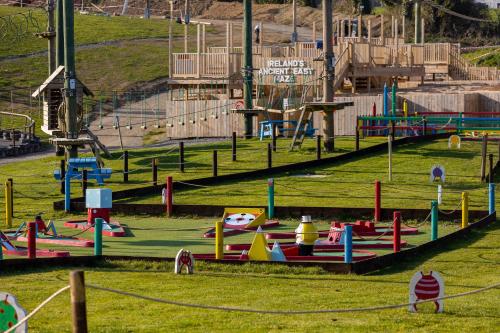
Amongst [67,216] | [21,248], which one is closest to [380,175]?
[67,216]

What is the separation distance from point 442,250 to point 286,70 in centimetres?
2921

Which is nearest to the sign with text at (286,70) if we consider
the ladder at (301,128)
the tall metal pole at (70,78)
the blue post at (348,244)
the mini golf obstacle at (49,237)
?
the ladder at (301,128)

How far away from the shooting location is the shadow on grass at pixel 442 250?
22.9 metres

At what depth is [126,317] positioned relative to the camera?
17328 millimetres

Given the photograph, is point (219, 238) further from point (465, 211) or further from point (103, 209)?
point (465, 211)

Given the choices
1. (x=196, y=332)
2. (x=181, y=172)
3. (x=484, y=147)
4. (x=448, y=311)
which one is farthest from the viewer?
(x=181, y=172)

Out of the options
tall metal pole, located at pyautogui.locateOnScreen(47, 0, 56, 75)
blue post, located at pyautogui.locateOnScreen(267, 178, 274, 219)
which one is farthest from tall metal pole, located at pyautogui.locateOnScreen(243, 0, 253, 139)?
blue post, located at pyautogui.locateOnScreen(267, 178, 274, 219)

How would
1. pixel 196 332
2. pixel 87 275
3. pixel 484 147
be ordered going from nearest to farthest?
pixel 196 332
pixel 87 275
pixel 484 147

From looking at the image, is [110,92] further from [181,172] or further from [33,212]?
[33,212]

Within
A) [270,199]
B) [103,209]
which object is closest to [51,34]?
[270,199]

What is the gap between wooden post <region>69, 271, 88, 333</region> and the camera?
1328cm

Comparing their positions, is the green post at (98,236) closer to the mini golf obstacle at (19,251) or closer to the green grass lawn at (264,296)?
the green grass lawn at (264,296)

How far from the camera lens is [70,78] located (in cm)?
4116

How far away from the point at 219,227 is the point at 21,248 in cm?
475
